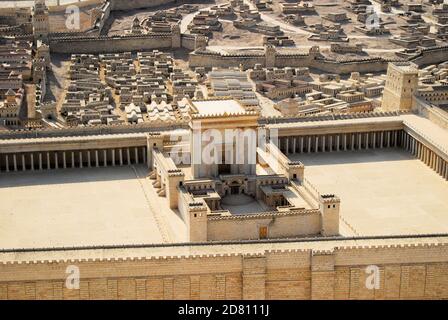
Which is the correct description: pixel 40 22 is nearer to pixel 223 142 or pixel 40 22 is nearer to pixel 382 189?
pixel 223 142

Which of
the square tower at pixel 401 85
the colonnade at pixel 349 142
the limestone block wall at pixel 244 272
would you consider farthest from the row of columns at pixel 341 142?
the limestone block wall at pixel 244 272

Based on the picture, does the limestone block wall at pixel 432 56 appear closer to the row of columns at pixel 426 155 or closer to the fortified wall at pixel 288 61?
the fortified wall at pixel 288 61

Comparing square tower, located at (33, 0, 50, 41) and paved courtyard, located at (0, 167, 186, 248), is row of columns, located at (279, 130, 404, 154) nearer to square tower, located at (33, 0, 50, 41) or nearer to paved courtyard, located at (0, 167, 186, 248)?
paved courtyard, located at (0, 167, 186, 248)

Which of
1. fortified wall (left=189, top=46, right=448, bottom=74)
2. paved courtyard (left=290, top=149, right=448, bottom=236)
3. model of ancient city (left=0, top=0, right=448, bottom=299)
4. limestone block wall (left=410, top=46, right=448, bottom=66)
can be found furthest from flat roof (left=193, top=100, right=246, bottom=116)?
limestone block wall (left=410, top=46, right=448, bottom=66)

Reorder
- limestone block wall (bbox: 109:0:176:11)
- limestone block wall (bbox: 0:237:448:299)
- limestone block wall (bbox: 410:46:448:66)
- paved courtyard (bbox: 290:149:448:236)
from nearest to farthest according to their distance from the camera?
limestone block wall (bbox: 0:237:448:299) → paved courtyard (bbox: 290:149:448:236) → limestone block wall (bbox: 410:46:448:66) → limestone block wall (bbox: 109:0:176:11)

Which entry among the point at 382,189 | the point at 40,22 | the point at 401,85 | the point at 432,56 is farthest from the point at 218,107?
the point at 40,22
